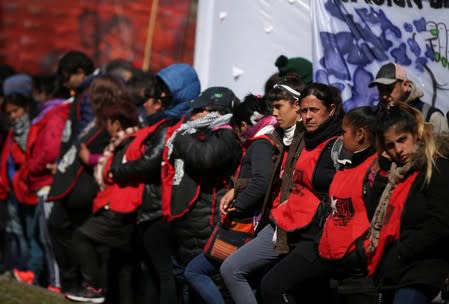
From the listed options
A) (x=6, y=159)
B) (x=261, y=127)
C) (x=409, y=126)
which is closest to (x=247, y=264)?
(x=261, y=127)

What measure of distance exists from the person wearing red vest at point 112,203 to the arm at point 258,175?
1.50 meters

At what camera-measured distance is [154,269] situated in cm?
895

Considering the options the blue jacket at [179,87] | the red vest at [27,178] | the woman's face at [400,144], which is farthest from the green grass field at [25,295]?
the woman's face at [400,144]

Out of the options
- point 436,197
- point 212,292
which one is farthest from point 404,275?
point 212,292

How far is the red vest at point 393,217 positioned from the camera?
20.7ft

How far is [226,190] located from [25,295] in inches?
118

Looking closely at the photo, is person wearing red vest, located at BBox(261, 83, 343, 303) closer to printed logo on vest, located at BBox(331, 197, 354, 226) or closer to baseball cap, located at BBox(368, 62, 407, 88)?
printed logo on vest, located at BBox(331, 197, 354, 226)

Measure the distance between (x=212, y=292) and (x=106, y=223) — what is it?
1.55m

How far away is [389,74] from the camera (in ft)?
25.2

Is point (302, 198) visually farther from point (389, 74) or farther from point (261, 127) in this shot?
point (389, 74)

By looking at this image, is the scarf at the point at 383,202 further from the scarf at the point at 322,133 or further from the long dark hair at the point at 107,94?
the long dark hair at the point at 107,94

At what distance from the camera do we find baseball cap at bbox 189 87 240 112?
8336mm

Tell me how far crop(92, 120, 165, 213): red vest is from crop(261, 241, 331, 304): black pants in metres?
2.10

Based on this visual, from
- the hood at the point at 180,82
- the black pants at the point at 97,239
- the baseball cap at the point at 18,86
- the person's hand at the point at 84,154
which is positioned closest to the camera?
the hood at the point at 180,82
